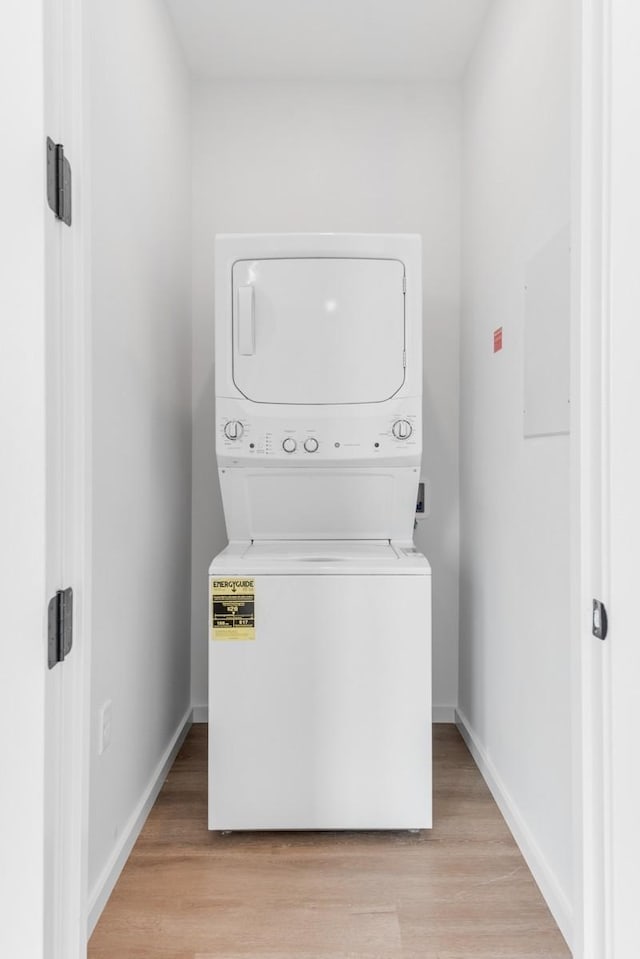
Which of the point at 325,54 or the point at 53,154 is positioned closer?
the point at 53,154

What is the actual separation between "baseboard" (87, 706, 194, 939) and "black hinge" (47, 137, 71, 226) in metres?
1.42

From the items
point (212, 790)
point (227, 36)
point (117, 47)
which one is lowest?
point (212, 790)

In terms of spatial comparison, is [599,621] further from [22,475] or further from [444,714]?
[444,714]

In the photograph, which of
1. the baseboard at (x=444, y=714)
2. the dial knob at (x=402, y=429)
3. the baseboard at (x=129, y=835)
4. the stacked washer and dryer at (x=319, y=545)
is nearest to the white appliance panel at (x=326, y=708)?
the stacked washer and dryer at (x=319, y=545)

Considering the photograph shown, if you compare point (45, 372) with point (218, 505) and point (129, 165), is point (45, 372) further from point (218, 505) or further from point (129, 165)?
point (218, 505)

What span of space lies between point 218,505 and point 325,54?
175cm

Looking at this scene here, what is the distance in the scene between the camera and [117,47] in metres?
1.66

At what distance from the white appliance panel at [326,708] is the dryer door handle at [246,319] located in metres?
0.70

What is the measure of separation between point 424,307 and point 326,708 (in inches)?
63.3

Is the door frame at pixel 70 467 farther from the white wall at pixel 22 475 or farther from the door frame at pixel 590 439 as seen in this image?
the door frame at pixel 590 439

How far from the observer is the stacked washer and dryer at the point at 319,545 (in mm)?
1814

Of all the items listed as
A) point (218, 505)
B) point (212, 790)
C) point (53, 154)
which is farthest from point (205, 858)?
point (53, 154)

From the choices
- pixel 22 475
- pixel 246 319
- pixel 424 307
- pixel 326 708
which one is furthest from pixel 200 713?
pixel 22 475

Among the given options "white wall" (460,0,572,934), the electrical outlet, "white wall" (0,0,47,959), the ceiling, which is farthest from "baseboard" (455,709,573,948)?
the ceiling
